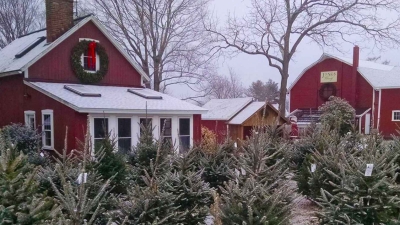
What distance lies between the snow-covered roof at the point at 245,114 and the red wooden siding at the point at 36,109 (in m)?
11.2

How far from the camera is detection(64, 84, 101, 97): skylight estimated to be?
1468 cm

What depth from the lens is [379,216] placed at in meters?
4.95

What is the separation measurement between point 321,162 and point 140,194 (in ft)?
16.3

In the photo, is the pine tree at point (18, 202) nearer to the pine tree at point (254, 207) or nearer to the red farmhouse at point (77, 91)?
the pine tree at point (254, 207)

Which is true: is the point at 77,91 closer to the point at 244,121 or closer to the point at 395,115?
the point at 244,121

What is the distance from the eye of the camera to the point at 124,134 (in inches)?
592

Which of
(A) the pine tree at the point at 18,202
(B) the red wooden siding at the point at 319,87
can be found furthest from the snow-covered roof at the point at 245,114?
(A) the pine tree at the point at 18,202

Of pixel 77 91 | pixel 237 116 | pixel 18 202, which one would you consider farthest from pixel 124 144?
pixel 18 202

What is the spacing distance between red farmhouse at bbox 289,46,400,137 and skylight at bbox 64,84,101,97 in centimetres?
1705

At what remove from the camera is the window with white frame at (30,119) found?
618 inches

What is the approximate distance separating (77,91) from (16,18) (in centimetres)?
2143

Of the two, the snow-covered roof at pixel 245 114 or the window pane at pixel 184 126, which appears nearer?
the window pane at pixel 184 126

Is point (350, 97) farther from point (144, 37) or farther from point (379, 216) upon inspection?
point (379, 216)

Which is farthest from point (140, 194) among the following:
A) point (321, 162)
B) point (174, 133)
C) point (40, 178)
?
point (174, 133)
